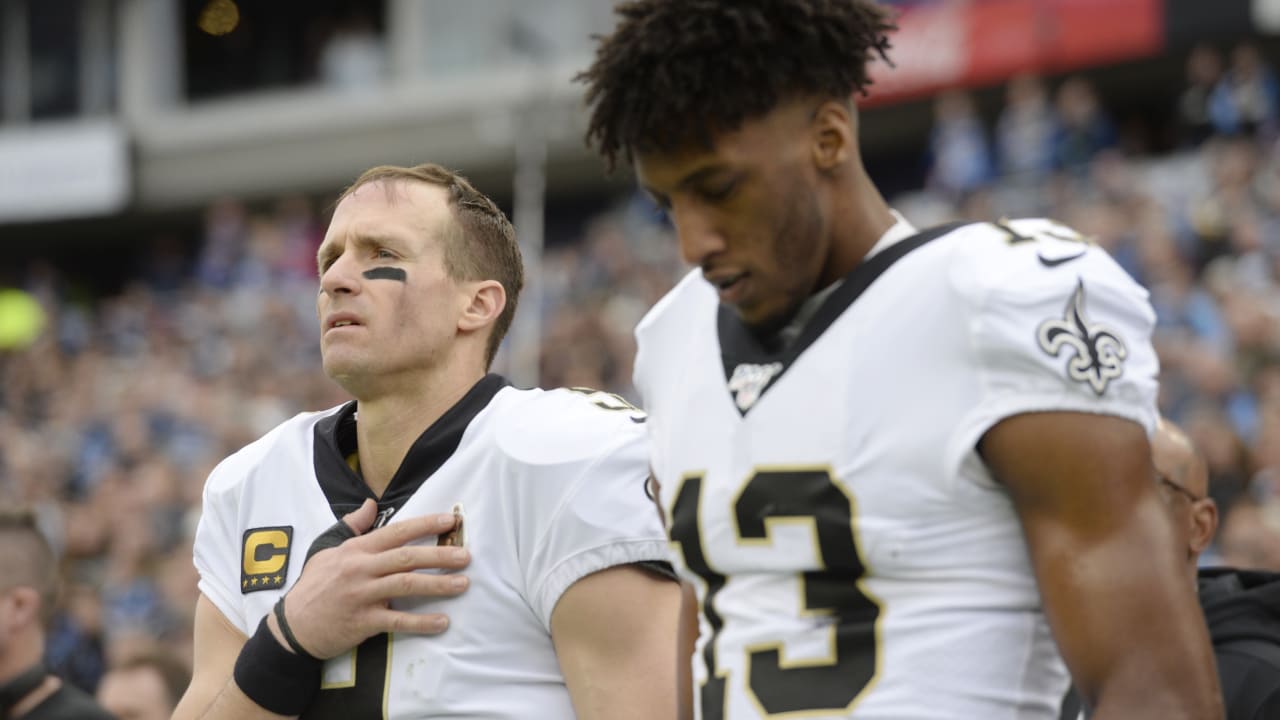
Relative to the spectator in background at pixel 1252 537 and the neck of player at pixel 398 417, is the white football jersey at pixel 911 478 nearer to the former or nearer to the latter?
the neck of player at pixel 398 417

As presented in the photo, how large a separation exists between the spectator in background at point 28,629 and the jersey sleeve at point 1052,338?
10.1 feet

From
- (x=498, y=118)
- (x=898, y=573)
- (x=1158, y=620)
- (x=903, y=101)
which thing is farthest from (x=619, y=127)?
(x=498, y=118)

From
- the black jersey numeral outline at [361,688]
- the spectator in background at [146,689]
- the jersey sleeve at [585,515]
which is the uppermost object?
the jersey sleeve at [585,515]

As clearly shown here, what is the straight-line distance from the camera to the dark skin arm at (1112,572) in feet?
5.95

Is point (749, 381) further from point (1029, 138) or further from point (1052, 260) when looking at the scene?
point (1029, 138)

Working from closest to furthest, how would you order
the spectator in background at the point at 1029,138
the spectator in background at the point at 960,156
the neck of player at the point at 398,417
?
1. the neck of player at the point at 398,417
2. the spectator in background at the point at 1029,138
3. the spectator in background at the point at 960,156

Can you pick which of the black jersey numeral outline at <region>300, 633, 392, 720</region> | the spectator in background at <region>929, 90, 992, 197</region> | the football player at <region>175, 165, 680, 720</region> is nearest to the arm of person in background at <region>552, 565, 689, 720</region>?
the football player at <region>175, 165, 680, 720</region>

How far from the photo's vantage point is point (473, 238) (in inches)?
128

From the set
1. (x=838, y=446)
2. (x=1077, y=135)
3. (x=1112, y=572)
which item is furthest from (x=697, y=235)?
(x=1077, y=135)

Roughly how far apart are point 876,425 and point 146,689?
3.72m

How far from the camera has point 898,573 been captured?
197 centimetres

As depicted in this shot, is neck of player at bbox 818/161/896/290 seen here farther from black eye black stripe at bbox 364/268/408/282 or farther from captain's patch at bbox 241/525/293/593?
captain's patch at bbox 241/525/293/593

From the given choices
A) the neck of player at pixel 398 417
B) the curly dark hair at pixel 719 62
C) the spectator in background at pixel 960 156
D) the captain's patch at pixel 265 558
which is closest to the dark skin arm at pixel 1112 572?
the curly dark hair at pixel 719 62

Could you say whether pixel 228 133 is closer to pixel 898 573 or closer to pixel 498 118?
pixel 498 118
